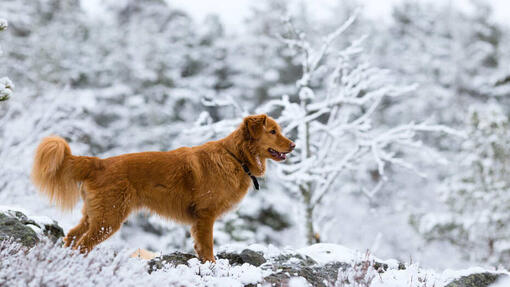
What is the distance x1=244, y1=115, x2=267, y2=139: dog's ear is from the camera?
16.1 feet

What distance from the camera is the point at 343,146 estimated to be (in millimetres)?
10969

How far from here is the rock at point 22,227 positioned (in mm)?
4469

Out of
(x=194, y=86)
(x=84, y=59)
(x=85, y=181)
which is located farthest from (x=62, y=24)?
(x=85, y=181)

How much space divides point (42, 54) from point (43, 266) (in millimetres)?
16953

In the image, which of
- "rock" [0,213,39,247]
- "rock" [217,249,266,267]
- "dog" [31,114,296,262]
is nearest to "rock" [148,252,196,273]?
"dog" [31,114,296,262]

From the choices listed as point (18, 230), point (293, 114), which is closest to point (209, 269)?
point (18, 230)

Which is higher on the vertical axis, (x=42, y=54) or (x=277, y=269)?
(x=42, y=54)

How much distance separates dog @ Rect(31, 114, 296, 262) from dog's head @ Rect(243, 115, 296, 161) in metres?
0.01

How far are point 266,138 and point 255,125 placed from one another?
0.21 metres

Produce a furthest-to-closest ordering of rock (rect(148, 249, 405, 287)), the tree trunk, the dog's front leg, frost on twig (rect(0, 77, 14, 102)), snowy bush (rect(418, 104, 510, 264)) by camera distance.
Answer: snowy bush (rect(418, 104, 510, 264)) → the tree trunk → the dog's front leg → rock (rect(148, 249, 405, 287)) → frost on twig (rect(0, 77, 14, 102))

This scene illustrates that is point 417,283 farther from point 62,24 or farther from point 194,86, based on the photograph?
point 62,24

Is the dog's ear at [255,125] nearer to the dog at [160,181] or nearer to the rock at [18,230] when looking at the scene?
the dog at [160,181]

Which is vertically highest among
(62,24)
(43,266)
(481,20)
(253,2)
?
(481,20)

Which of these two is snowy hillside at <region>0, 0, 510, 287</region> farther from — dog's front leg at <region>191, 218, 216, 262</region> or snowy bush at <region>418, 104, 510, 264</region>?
dog's front leg at <region>191, 218, 216, 262</region>
